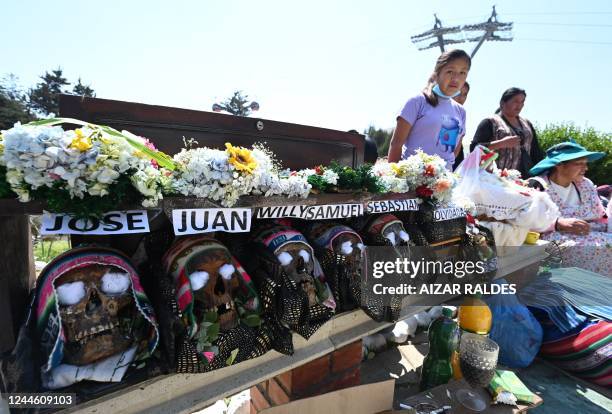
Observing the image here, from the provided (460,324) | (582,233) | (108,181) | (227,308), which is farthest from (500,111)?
(108,181)

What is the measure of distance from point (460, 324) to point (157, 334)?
201cm

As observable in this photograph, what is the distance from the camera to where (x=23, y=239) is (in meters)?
1.44

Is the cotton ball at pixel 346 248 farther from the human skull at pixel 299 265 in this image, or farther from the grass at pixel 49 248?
the grass at pixel 49 248

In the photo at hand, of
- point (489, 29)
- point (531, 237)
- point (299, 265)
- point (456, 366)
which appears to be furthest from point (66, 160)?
point (489, 29)

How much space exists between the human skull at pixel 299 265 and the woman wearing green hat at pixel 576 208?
3.08 m

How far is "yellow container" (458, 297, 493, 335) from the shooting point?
7.07 feet

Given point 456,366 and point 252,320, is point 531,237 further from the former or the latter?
point 252,320

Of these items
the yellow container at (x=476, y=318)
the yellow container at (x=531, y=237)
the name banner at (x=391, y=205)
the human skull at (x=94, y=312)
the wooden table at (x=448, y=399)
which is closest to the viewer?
the human skull at (x=94, y=312)

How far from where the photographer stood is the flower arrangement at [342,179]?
63.4 inches

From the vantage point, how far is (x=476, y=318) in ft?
7.09

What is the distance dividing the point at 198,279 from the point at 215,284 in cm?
9

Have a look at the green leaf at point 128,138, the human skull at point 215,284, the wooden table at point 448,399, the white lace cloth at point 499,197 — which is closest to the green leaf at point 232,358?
the human skull at point 215,284

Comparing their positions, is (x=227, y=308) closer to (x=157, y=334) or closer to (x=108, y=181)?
(x=157, y=334)

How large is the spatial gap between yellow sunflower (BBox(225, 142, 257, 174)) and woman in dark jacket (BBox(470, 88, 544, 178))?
3.09 metres
